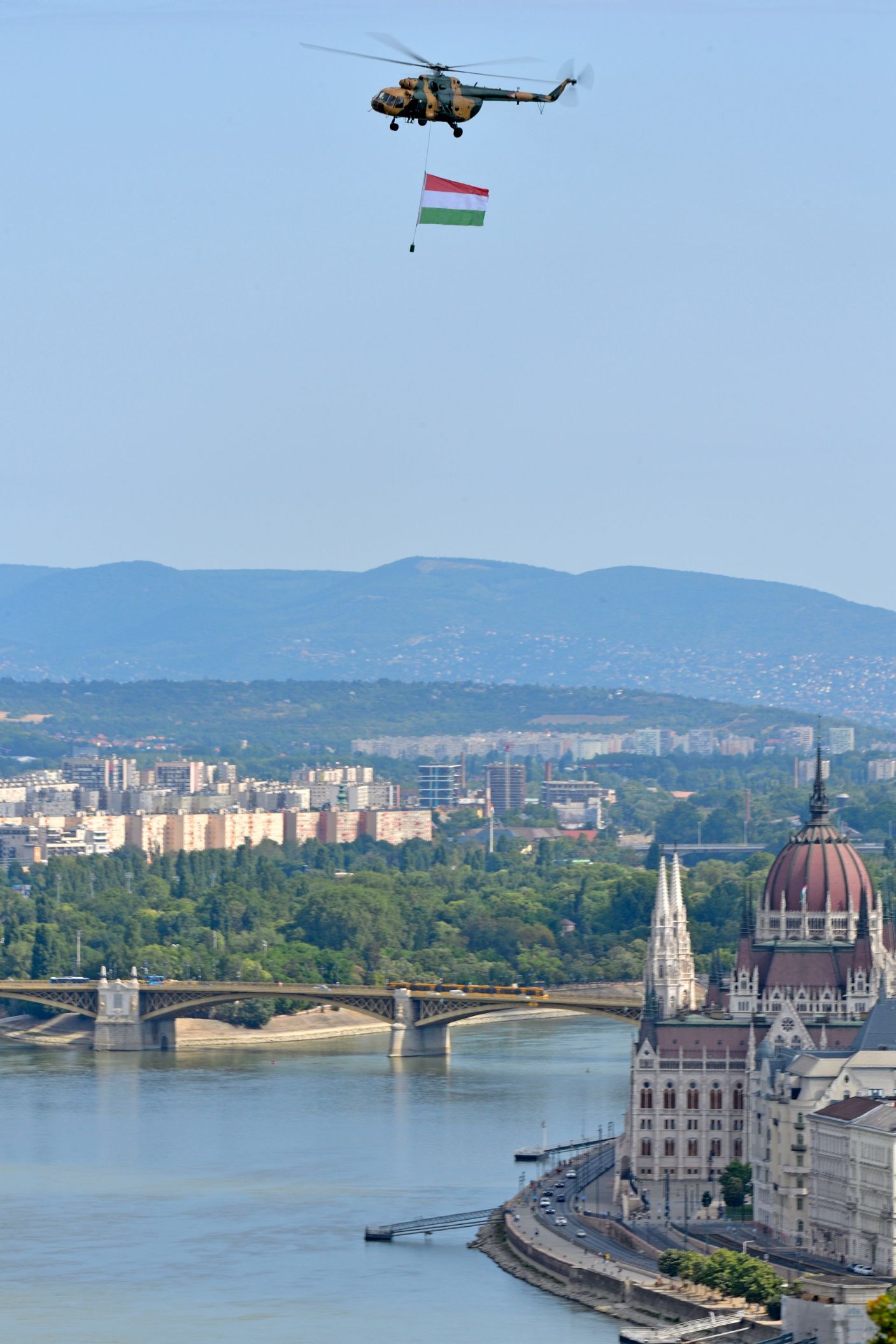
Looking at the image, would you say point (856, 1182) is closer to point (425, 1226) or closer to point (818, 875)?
point (425, 1226)

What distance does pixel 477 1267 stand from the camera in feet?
174

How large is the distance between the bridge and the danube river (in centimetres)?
106

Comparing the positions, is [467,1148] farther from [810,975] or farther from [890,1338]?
[890,1338]

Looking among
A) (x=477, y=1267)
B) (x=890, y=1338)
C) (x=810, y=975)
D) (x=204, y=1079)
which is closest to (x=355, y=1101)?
(x=204, y=1079)

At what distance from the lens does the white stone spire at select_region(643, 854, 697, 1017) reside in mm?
63094

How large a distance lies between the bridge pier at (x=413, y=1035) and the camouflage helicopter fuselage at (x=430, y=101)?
54488mm

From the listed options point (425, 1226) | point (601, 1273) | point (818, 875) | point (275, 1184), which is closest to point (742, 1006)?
point (818, 875)

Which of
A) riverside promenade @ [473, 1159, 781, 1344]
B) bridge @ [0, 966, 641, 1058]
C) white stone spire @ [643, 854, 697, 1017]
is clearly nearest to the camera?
riverside promenade @ [473, 1159, 781, 1344]

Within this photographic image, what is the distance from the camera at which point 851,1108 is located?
170ft

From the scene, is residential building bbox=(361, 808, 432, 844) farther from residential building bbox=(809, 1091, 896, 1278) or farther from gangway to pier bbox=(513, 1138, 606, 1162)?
residential building bbox=(809, 1091, 896, 1278)

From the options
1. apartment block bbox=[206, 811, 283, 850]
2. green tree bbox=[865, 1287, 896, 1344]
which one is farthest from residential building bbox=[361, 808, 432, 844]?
green tree bbox=[865, 1287, 896, 1344]

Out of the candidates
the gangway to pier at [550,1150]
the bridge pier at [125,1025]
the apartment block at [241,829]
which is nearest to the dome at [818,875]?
the gangway to pier at [550,1150]

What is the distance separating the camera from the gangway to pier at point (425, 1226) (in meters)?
55.7

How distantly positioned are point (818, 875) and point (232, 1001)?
26.9 m
